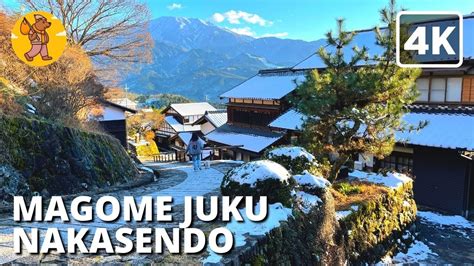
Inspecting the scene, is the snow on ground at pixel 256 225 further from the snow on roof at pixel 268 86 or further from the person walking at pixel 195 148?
the snow on roof at pixel 268 86

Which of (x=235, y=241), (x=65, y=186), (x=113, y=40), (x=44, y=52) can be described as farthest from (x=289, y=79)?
(x=235, y=241)

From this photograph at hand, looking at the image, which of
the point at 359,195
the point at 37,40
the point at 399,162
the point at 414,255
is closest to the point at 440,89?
the point at 399,162

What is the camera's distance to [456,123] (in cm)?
1234

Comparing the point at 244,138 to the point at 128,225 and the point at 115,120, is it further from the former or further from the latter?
the point at 128,225

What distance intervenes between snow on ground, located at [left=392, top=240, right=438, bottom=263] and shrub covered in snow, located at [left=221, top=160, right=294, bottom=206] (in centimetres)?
436

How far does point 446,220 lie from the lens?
1141 cm

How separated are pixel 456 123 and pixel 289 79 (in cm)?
1080

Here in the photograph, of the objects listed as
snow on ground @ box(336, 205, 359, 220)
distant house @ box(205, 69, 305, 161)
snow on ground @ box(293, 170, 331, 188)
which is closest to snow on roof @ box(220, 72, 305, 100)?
distant house @ box(205, 69, 305, 161)

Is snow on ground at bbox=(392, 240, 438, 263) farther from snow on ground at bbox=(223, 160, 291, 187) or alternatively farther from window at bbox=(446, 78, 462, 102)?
window at bbox=(446, 78, 462, 102)

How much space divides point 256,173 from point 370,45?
49.9 ft

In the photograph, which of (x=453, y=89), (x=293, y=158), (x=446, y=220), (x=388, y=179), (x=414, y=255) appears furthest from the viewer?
(x=453, y=89)

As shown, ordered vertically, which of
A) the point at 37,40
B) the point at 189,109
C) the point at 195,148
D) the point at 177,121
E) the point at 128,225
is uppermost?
the point at 37,40

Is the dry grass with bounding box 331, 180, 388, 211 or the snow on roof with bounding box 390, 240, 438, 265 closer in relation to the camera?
the dry grass with bounding box 331, 180, 388, 211

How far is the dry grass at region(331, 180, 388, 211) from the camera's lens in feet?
26.2
